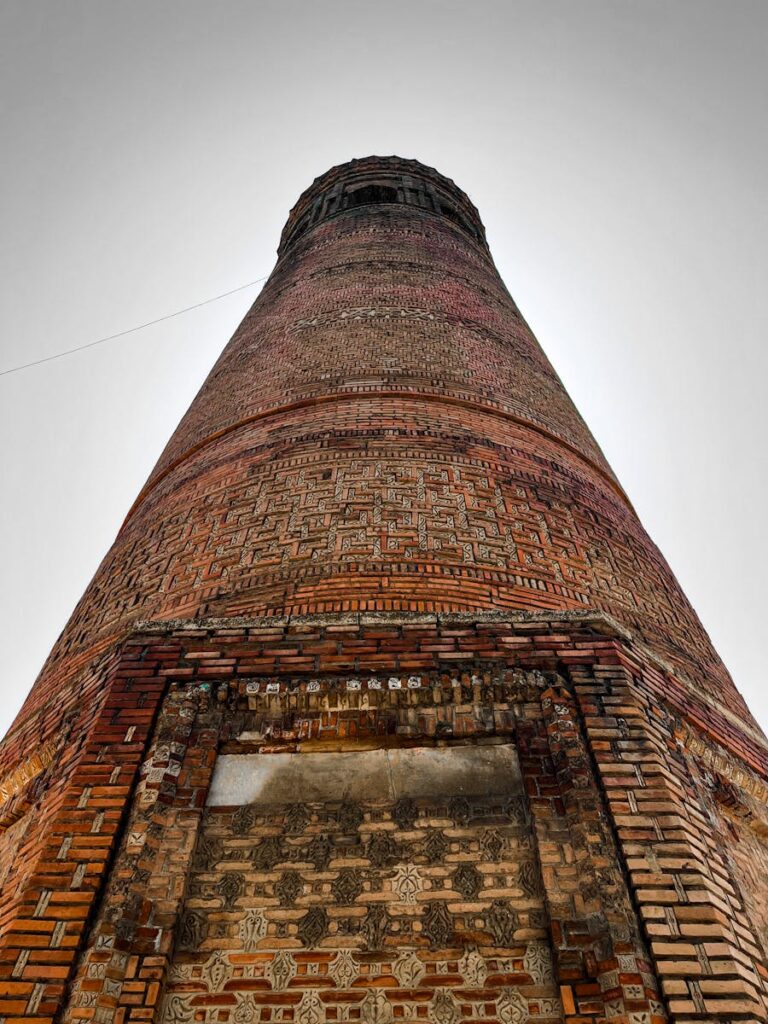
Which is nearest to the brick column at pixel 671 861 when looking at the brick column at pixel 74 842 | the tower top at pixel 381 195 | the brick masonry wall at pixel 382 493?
the brick masonry wall at pixel 382 493

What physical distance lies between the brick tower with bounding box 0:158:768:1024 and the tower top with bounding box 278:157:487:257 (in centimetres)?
549

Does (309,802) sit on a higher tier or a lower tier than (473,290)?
lower

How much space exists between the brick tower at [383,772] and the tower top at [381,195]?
18.0 feet

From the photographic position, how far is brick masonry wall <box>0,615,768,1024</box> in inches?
89.7

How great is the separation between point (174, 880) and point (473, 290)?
5.65m

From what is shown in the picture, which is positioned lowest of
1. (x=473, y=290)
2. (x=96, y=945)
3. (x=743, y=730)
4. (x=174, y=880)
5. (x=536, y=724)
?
(x=96, y=945)

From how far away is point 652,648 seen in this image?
392cm

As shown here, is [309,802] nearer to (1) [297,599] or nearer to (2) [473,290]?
(1) [297,599]

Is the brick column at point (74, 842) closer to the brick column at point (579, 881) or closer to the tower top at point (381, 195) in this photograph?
the brick column at point (579, 881)

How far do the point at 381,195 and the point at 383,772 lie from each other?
26.4 ft

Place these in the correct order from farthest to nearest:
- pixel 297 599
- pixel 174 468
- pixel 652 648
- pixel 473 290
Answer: pixel 473 290, pixel 174 468, pixel 652 648, pixel 297 599

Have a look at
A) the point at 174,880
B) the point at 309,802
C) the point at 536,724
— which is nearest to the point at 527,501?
the point at 536,724

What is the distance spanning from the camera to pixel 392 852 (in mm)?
2637

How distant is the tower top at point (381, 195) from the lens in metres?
9.50
